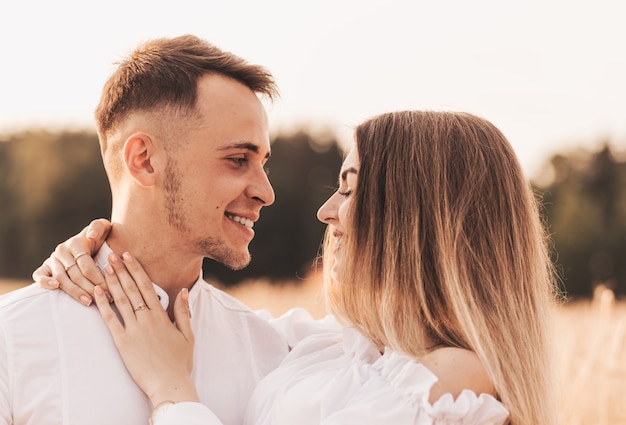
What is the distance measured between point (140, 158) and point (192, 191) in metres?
0.29

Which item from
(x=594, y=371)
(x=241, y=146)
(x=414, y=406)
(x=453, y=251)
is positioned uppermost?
(x=241, y=146)

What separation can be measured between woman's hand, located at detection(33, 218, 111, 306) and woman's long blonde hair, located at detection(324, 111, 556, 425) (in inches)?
42.8

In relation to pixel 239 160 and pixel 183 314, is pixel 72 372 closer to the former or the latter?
pixel 183 314

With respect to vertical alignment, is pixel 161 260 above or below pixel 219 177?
below

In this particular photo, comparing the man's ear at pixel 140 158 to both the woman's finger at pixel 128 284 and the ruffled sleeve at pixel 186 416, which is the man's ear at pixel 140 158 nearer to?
the woman's finger at pixel 128 284

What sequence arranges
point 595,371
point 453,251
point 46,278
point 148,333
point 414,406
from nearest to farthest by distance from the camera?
1. point 414,406
2. point 453,251
3. point 148,333
4. point 46,278
5. point 595,371

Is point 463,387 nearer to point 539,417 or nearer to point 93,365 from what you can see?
point 539,417

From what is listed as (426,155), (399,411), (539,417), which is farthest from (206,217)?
(539,417)

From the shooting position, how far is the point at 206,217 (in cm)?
374

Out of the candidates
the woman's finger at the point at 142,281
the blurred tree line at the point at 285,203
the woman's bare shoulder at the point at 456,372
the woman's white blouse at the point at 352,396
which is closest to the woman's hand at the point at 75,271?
the woman's finger at the point at 142,281

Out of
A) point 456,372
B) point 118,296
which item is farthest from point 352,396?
point 118,296

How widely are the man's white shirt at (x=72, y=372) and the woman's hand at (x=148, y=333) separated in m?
0.06

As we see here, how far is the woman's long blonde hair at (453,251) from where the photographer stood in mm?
3172

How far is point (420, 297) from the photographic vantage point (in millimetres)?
3215
